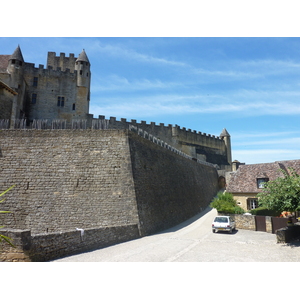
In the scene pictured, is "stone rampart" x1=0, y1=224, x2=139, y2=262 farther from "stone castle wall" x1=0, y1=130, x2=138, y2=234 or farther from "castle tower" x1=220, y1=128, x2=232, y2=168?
"castle tower" x1=220, y1=128, x2=232, y2=168

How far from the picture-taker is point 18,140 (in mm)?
16047

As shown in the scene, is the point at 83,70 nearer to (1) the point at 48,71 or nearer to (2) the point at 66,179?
(1) the point at 48,71

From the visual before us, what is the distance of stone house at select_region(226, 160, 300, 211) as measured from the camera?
2158 cm

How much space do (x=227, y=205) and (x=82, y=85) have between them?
22871mm

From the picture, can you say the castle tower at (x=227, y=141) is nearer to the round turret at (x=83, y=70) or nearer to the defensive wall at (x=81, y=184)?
the round turret at (x=83, y=70)

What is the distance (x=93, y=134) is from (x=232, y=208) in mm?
12259

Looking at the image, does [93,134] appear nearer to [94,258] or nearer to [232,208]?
[94,258]

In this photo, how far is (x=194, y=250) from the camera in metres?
11.0

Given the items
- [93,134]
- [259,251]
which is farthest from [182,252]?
[93,134]

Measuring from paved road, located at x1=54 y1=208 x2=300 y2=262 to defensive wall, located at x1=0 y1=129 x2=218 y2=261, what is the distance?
1321 millimetres

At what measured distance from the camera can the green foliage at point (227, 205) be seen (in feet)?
63.8

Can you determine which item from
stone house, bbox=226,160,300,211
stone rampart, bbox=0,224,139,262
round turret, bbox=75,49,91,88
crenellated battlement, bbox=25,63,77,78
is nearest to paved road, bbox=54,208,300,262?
stone rampart, bbox=0,224,139,262

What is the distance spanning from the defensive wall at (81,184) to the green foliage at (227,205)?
4.81 m

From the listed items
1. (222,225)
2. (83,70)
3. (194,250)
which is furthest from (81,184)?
(83,70)
